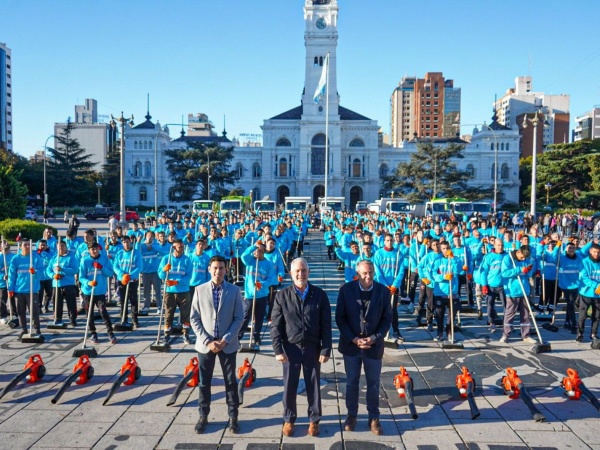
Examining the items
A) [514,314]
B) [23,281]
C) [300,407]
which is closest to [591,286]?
[514,314]

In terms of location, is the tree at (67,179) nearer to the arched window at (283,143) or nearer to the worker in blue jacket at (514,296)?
the arched window at (283,143)

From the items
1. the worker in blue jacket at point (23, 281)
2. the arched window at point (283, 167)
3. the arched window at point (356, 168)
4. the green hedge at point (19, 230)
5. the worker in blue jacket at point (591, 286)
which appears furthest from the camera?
the arched window at point (356, 168)

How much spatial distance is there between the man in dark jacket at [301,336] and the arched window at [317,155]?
235 feet

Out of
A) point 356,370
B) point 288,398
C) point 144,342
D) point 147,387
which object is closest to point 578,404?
point 356,370

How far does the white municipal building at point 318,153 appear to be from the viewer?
253 ft

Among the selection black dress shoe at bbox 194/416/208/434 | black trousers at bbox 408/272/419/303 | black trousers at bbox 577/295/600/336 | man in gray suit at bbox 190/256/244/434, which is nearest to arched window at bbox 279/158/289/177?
black trousers at bbox 408/272/419/303

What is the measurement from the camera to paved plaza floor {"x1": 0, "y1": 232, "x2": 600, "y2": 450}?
580 cm

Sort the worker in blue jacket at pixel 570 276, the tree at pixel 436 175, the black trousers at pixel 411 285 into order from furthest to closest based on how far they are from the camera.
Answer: the tree at pixel 436 175
the black trousers at pixel 411 285
the worker in blue jacket at pixel 570 276

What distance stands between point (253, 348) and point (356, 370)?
3592 mm

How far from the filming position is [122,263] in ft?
36.3

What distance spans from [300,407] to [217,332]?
1.59 m

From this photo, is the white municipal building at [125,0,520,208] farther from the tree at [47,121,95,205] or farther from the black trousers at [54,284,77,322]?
the black trousers at [54,284,77,322]

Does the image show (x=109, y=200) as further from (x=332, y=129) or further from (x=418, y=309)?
(x=418, y=309)

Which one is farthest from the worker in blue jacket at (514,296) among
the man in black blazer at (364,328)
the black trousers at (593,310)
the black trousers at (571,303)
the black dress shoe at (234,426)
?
the black dress shoe at (234,426)
